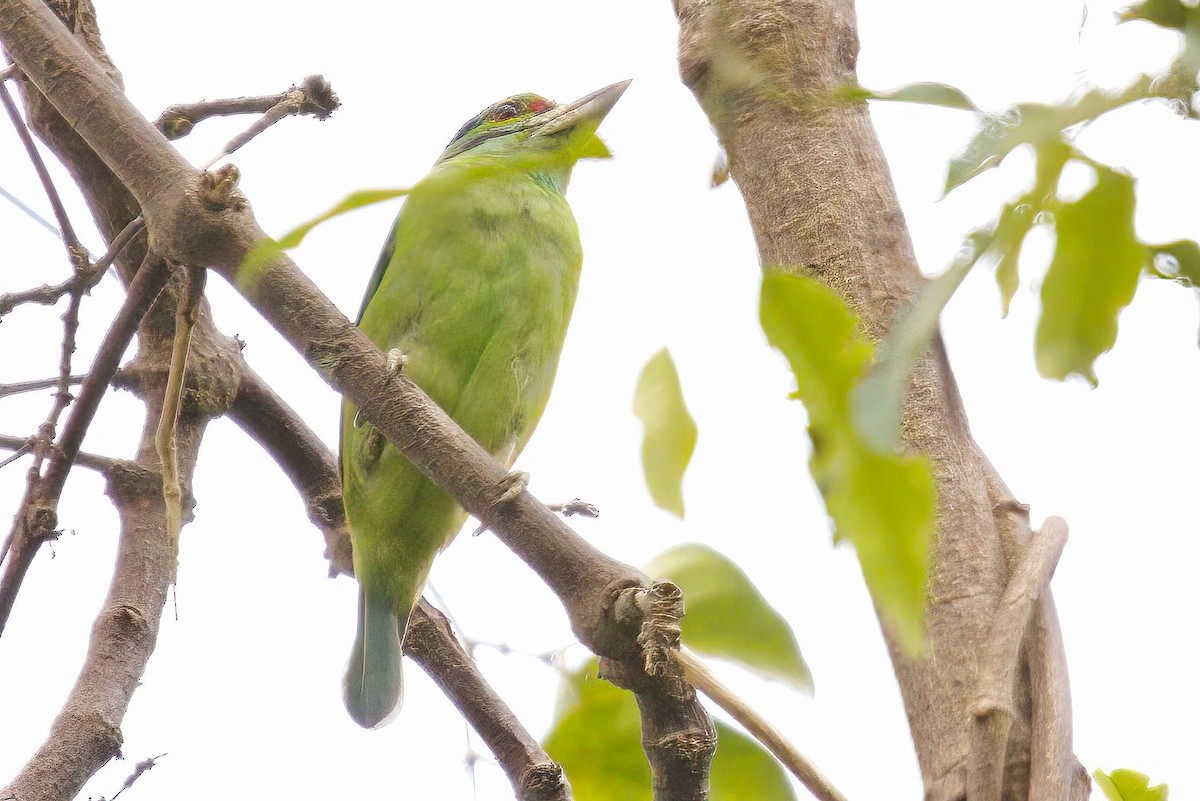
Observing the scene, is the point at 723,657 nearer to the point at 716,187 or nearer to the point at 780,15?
the point at 716,187

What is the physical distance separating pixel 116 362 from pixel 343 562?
95 cm

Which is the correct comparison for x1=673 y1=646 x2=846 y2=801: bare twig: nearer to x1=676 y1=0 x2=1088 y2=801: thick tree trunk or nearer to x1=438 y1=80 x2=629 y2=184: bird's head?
x1=676 y1=0 x2=1088 y2=801: thick tree trunk

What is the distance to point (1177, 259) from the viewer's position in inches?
24.7

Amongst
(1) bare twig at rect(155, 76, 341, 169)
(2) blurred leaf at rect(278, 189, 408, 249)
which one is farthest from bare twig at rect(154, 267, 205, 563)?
(2) blurred leaf at rect(278, 189, 408, 249)

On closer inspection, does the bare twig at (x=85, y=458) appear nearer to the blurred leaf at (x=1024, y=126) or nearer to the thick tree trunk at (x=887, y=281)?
the thick tree trunk at (x=887, y=281)

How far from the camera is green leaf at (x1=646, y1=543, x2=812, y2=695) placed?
0.96 meters

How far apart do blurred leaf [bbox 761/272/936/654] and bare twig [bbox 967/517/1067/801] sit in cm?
59

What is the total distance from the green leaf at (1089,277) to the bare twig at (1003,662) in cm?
52

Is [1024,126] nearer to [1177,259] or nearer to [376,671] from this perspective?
[1177,259]

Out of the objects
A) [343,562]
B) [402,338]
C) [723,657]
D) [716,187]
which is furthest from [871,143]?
[343,562]

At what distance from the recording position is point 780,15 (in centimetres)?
129

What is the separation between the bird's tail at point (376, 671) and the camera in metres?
2.33

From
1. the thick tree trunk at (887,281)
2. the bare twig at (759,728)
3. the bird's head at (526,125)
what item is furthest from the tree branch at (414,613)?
the bird's head at (526,125)

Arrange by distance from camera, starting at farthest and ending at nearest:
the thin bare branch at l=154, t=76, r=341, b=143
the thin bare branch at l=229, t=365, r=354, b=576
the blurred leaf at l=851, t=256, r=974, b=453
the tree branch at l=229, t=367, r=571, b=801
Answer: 1. the thin bare branch at l=229, t=365, r=354, b=576
2. the thin bare branch at l=154, t=76, r=341, b=143
3. the tree branch at l=229, t=367, r=571, b=801
4. the blurred leaf at l=851, t=256, r=974, b=453
